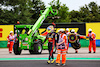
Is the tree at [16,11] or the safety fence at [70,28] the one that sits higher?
the tree at [16,11]

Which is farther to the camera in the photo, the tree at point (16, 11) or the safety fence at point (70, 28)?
the tree at point (16, 11)

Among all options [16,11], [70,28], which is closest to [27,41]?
[70,28]

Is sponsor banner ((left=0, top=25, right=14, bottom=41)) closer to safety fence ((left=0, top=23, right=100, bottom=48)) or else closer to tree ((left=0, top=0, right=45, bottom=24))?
safety fence ((left=0, top=23, right=100, bottom=48))

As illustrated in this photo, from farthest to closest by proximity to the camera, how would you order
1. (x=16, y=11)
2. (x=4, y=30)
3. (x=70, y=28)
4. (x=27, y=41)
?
(x=16, y=11), (x=4, y=30), (x=70, y=28), (x=27, y=41)

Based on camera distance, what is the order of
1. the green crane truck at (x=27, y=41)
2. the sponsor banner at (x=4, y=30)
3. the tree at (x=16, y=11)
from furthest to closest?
the tree at (x=16, y=11) < the sponsor banner at (x=4, y=30) < the green crane truck at (x=27, y=41)

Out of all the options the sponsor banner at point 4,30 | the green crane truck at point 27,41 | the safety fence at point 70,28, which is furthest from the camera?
the sponsor banner at point 4,30

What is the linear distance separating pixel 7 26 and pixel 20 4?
25.5 meters

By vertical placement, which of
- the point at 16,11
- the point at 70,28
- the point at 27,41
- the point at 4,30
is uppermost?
the point at 16,11

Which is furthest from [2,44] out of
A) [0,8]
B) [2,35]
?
[0,8]

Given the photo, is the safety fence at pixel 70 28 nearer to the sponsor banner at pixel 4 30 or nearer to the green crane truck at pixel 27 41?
the sponsor banner at pixel 4 30

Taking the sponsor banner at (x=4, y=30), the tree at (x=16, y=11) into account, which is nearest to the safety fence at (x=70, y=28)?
the sponsor banner at (x=4, y=30)

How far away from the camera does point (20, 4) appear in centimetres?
5609

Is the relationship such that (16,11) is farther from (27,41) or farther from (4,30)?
(27,41)

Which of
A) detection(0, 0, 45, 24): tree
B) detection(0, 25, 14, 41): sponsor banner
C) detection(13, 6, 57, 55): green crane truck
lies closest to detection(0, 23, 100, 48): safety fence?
detection(0, 25, 14, 41): sponsor banner
